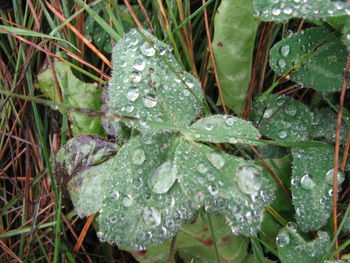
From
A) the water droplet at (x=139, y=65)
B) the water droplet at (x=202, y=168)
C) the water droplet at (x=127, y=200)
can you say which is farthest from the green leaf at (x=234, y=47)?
the water droplet at (x=127, y=200)

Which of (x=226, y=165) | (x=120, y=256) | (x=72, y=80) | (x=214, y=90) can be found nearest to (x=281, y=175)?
(x=226, y=165)

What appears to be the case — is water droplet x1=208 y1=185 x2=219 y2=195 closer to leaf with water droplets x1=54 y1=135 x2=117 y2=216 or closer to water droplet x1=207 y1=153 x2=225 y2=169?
water droplet x1=207 y1=153 x2=225 y2=169

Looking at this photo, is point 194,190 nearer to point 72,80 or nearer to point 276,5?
point 276,5

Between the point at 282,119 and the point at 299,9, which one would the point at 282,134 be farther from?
the point at 299,9

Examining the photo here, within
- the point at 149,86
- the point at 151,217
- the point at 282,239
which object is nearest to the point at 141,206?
the point at 151,217

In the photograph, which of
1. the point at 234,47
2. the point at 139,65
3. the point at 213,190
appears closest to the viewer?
the point at 213,190

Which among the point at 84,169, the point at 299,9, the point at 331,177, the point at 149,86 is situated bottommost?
the point at 331,177

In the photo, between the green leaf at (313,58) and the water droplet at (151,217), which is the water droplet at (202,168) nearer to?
the water droplet at (151,217)
